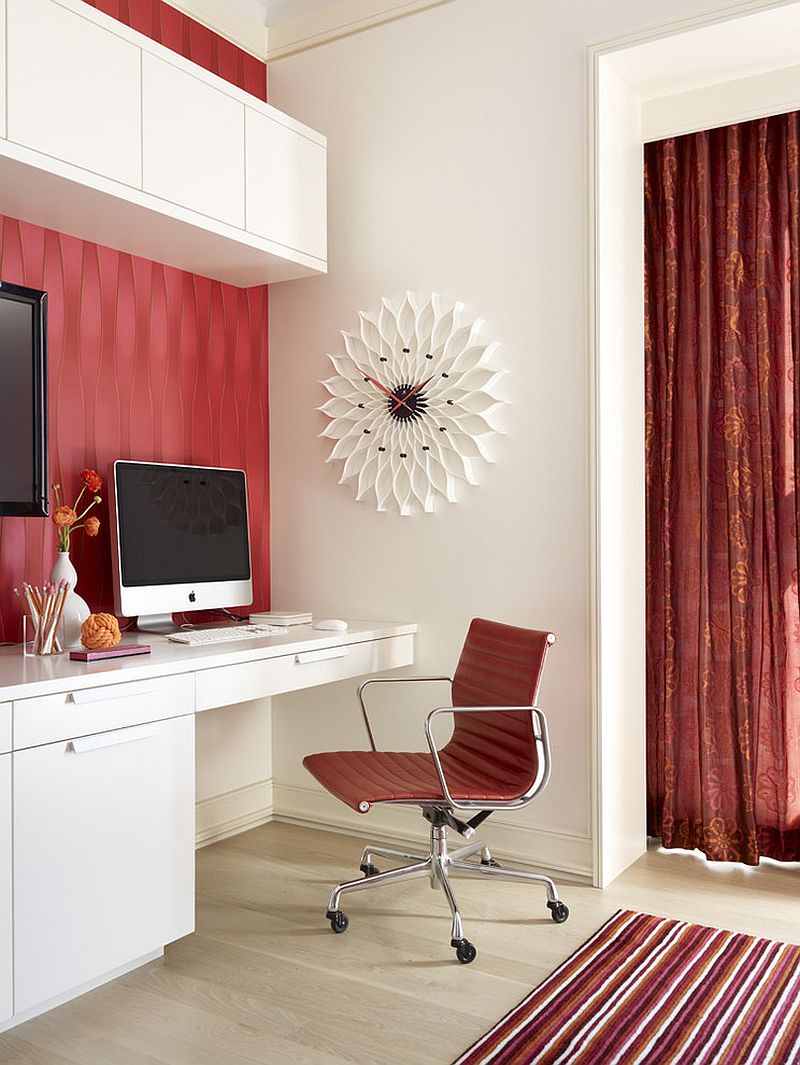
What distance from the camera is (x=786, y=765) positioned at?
129 inches

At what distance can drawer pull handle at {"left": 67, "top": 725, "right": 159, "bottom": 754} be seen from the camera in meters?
2.30

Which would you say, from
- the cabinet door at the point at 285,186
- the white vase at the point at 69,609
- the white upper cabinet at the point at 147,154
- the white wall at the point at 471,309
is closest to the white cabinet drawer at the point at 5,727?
the white vase at the point at 69,609

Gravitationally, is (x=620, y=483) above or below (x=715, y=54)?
below

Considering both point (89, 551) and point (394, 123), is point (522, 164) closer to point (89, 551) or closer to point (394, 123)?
point (394, 123)

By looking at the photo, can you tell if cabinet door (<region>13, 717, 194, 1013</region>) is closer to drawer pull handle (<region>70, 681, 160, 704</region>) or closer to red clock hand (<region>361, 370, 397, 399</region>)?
drawer pull handle (<region>70, 681, 160, 704</region>)

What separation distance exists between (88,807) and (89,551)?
1034mm

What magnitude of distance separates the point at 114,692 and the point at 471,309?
1814 mm

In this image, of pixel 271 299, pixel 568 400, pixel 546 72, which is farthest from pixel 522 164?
pixel 271 299

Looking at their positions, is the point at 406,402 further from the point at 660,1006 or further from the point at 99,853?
the point at 660,1006

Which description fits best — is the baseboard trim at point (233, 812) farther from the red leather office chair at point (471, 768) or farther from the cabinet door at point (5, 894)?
the cabinet door at point (5, 894)

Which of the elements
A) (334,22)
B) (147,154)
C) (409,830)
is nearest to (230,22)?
(334,22)

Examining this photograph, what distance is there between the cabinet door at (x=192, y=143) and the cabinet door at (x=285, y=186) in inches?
2.5

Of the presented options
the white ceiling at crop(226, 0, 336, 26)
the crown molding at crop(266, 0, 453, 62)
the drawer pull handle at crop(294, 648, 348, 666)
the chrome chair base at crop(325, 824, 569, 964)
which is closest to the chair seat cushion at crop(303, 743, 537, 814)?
the chrome chair base at crop(325, 824, 569, 964)

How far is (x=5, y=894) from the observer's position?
7.06ft
